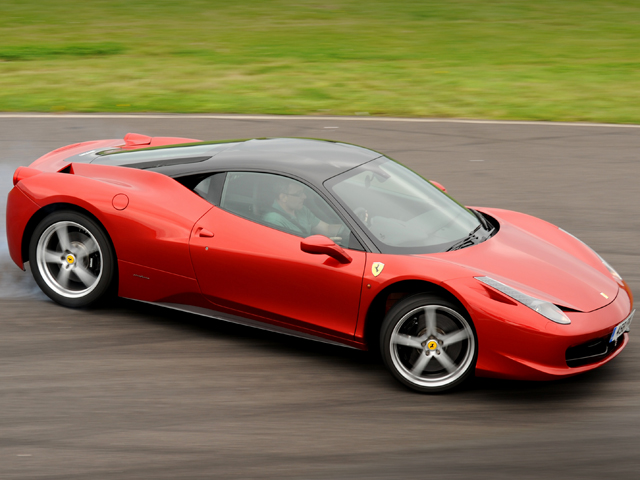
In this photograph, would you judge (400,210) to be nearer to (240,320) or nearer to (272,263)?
(272,263)

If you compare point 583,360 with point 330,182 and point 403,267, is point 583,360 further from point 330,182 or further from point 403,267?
point 330,182

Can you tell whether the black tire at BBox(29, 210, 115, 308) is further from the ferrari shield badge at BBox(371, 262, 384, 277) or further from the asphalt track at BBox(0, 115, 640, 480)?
the ferrari shield badge at BBox(371, 262, 384, 277)

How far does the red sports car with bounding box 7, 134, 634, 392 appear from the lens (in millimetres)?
4906

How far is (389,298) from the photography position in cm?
514

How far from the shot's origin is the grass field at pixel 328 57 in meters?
13.1

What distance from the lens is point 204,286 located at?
5.58 meters

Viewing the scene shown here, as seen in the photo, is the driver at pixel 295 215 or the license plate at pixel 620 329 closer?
the license plate at pixel 620 329

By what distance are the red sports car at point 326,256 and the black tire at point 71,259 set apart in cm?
1

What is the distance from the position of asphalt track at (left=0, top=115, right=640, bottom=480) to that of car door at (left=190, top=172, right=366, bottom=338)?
0.37 m

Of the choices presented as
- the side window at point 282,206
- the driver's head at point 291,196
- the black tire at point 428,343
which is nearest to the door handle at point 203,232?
the side window at point 282,206

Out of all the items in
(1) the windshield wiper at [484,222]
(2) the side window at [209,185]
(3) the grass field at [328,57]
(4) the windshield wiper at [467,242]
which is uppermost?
(3) the grass field at [328,57]

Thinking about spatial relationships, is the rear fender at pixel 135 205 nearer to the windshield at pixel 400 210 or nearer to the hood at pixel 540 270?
the windshield at pixel 400 210

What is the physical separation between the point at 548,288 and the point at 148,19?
1816 cm

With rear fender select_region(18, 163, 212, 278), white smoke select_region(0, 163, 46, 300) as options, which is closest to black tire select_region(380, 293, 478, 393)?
rear fender select_region(18, 163, 212, 278)
